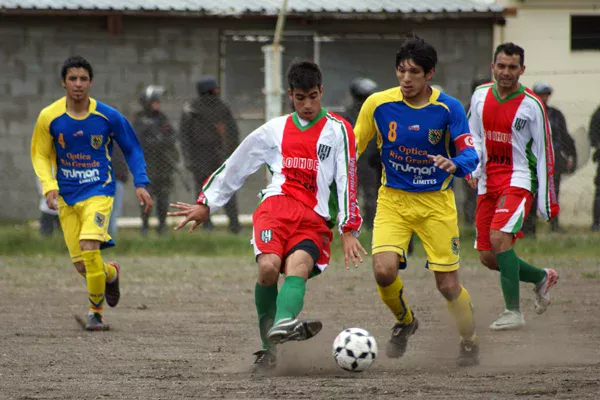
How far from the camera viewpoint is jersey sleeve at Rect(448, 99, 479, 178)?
21.1 ft

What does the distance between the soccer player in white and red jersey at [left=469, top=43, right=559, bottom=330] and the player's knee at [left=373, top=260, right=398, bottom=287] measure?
5.08 ft

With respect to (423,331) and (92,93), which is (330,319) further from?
(92,93)

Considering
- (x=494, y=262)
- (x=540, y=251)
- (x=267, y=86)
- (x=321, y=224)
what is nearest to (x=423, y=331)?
(x=494, y=262)

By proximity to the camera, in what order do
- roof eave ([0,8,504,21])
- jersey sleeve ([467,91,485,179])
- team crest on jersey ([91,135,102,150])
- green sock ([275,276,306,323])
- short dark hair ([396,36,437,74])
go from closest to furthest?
green sock ([275,276,306,323]) → short dark hair ([396,36,437,74]) → jersey sleeve ([467,91,485,179]) → team crest on jersey ([91,135,102,150]) → roof eave ([0,8,504,21])

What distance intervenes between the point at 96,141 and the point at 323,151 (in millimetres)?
2750

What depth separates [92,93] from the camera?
16.4 meters

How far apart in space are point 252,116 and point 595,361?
29.0 feet

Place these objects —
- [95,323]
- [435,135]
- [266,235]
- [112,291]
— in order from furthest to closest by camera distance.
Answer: [112,291]
[95,323]
[435,135]
[266,235]

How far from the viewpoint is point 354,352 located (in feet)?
20.1

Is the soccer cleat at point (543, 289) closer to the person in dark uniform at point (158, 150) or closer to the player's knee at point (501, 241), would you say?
the player's knee at point (501, 241)

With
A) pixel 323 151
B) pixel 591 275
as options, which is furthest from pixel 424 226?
pixel 591 275

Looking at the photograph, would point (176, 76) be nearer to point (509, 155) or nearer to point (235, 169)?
point (509, 155)

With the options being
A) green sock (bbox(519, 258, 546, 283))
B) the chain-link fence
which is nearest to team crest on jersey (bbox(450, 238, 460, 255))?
green sock (bbox(519, 258, 546, 283))

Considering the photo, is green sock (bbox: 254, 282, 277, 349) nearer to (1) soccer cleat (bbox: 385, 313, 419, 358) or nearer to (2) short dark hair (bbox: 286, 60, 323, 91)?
(1) soccer cleat (bbox: 385, 313, 419, 358)
